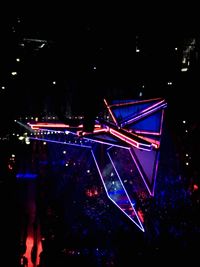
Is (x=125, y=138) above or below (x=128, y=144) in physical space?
above

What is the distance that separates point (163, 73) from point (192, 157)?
2.25 metres

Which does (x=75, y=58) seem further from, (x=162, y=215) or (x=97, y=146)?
(x=162, y=215)

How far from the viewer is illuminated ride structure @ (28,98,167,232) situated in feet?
20.0

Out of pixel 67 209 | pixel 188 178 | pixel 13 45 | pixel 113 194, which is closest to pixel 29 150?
pixel 67 209

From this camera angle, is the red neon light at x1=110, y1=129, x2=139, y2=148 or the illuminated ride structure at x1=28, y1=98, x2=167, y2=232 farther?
the illuminated ride structure at x1=28, y1=98, x2=167, y2=232

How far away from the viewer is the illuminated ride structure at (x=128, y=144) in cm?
609

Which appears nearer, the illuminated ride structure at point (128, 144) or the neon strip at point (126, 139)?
the neon strip at point (126, 139)

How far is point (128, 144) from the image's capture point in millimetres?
6285

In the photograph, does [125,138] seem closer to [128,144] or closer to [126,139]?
[126,139]

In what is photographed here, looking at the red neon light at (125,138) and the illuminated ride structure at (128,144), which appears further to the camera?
the illuminated ride structure at (128,144)

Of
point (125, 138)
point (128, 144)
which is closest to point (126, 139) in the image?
point (125, 138)

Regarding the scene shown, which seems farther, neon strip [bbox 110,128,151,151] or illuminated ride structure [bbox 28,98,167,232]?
illuminated ride structure [bbox 28,98,167,232]

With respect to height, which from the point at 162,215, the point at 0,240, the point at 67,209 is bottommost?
the point at 67,209

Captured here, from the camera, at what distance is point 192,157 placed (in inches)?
309
